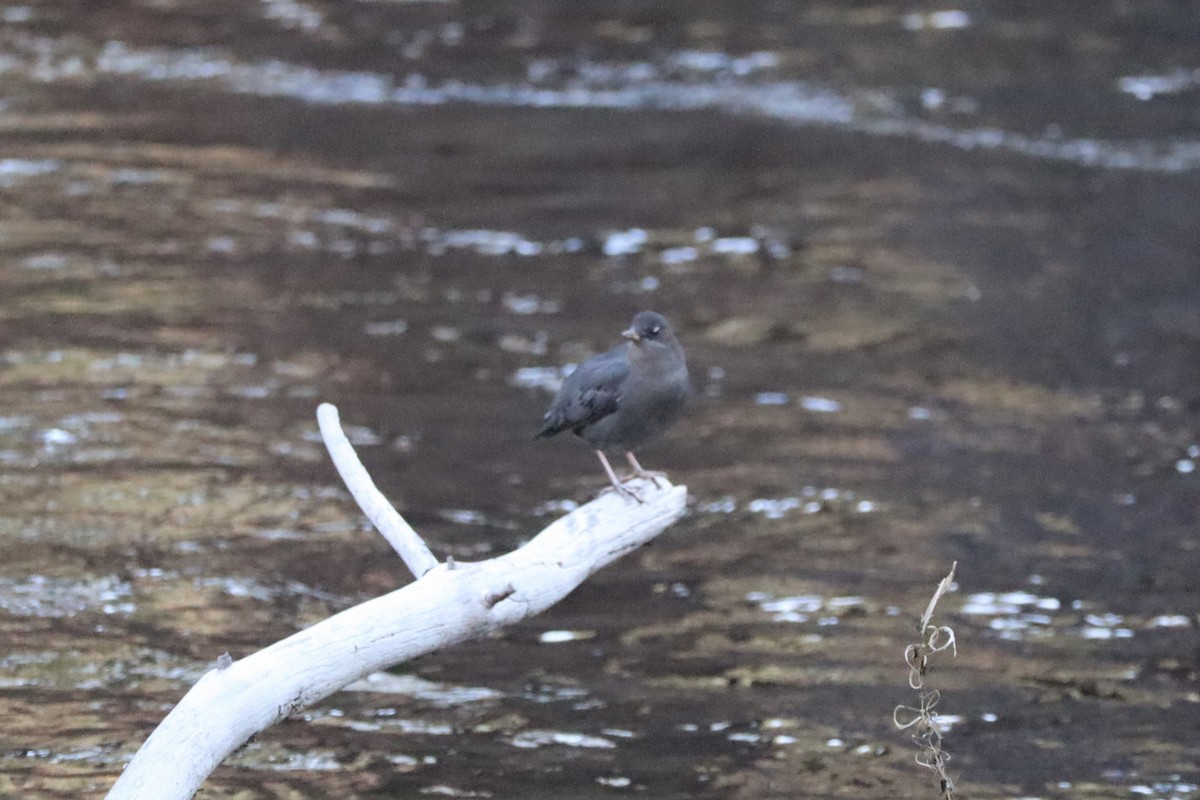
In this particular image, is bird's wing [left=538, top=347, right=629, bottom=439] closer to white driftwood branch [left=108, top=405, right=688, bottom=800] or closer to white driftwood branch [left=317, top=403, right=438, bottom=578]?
white driftwood branch [left=108, top=405, right=688, bottom=800]

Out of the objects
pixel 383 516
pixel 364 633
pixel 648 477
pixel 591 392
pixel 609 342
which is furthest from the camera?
pixel 609 342

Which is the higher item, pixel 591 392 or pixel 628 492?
pixel 591 392

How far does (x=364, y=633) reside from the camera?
440 cm

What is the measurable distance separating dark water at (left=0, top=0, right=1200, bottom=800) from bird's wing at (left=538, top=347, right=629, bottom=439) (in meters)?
1.26

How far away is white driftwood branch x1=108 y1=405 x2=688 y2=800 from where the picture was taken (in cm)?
404

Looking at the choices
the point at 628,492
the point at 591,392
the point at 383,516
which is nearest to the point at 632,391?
the point at 591,392

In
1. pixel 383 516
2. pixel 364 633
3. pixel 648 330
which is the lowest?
pixel 364 633

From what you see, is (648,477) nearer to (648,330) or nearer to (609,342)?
(648,330)

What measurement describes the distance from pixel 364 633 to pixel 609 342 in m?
6.41

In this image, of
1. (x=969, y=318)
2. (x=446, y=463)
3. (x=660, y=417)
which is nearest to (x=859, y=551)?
(x=446, y=463)

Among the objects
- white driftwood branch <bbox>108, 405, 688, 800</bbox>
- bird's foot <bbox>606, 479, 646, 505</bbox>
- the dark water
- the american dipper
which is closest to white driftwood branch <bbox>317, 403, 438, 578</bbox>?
white driftwood branch <bbox>108, 405, 688, 800</bbox>

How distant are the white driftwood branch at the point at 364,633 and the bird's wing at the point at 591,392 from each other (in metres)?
0.59

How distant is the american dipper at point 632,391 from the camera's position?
5.76m

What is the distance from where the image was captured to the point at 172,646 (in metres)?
7.26
